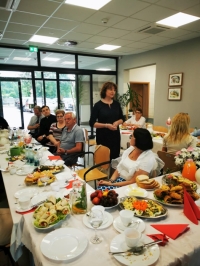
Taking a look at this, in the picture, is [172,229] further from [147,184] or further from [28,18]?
[28,18]

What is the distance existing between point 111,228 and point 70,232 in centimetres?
23

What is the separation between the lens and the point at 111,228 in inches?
43.9

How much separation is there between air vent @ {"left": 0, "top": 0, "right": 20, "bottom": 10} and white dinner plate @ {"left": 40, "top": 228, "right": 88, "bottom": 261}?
3187mm

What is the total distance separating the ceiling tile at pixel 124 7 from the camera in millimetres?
2984

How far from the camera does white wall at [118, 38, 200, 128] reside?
4.89 metres

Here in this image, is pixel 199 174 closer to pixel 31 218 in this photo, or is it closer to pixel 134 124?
pixel 31 218

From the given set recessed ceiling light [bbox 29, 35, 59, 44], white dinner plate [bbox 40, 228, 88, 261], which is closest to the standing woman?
white dinner plate [bbox 40, 228, 88, 261]

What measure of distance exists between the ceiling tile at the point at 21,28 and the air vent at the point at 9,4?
0.85m

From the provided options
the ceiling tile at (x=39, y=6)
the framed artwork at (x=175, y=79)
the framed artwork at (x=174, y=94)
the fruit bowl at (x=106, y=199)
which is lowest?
the fruit bowl at (x=106, y=199)

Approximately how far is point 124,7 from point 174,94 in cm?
301

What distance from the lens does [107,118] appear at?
2.92 meters

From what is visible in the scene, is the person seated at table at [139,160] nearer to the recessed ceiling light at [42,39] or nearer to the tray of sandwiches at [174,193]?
the tray of sandwiches at [174,193]

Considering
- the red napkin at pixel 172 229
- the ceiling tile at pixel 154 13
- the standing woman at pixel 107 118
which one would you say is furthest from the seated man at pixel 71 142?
the ceiling tile at pixel 154 13

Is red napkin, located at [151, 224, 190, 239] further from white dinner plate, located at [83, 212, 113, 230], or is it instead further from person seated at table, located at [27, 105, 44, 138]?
person seated at table, located at [27, 105, 44, 138]
